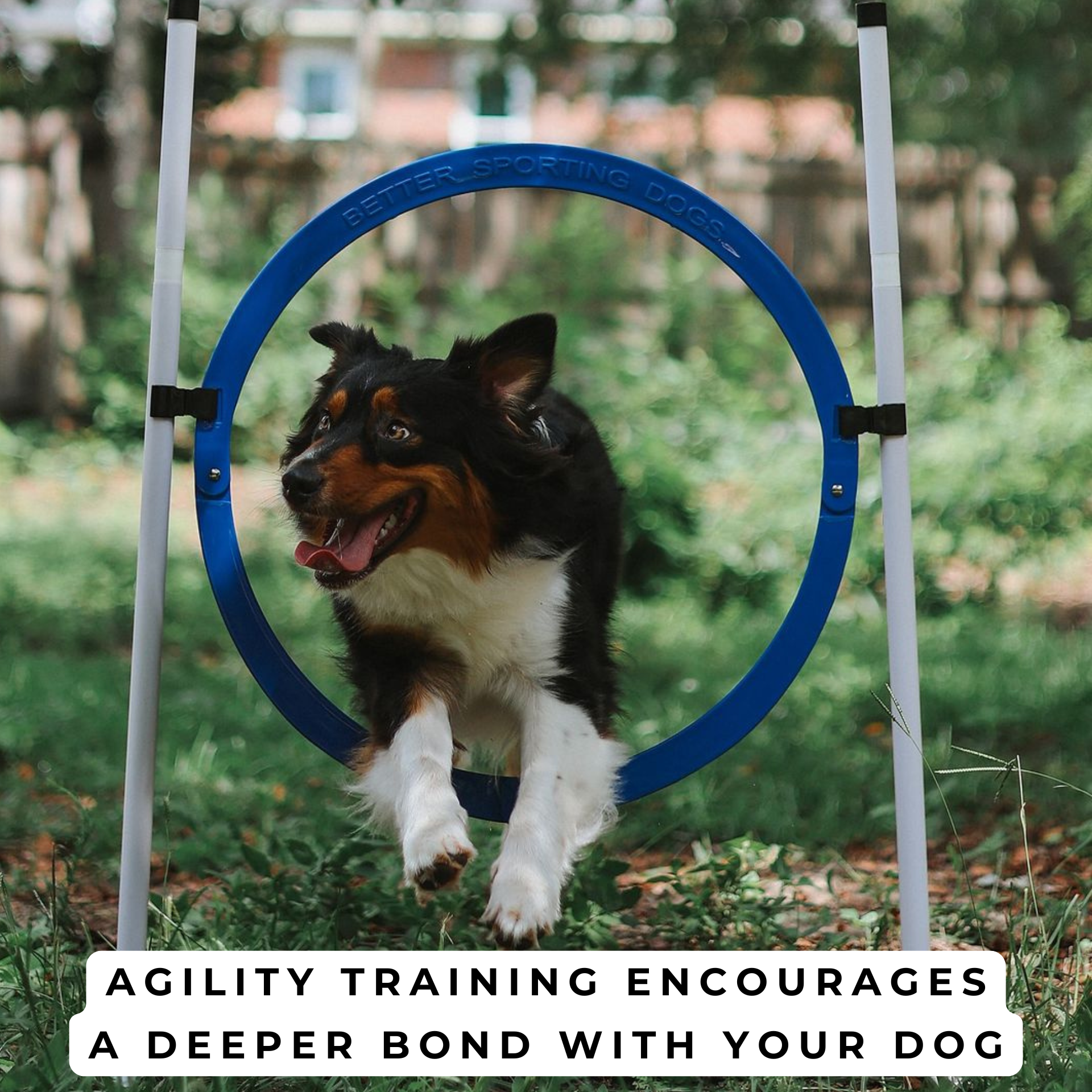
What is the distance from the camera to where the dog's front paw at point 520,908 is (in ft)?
8.59

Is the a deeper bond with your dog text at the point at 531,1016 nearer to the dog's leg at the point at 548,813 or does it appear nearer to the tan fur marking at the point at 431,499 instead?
the dog's leg at the point at 548,813

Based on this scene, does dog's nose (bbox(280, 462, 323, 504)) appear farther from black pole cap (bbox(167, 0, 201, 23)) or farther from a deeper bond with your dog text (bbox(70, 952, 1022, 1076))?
black pole cap (bbox(167, 0, 201, 23))

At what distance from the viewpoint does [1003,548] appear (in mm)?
7473

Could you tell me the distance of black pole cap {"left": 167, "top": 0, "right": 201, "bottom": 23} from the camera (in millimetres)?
3016

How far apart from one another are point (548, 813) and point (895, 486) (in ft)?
3.22

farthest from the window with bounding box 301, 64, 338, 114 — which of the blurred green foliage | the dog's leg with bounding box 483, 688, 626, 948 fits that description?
the dog's leg with bounding box 483, 688, 626, 948

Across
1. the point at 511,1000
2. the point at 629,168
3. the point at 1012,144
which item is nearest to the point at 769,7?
the point at 1012,144

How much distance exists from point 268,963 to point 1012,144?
11956mm

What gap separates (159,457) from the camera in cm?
297

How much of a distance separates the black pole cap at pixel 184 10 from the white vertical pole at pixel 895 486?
55.1 inches

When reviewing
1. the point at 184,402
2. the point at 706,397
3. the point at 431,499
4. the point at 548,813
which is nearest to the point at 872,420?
the point at 431,499

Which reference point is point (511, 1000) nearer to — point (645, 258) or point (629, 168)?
point (629, 168)

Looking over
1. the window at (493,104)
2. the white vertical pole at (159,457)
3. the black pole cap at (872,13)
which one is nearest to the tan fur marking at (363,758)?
the white vertical pole at (159,457)

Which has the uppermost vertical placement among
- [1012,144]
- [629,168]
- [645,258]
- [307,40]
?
[307,40]
